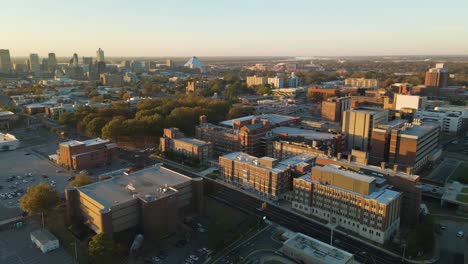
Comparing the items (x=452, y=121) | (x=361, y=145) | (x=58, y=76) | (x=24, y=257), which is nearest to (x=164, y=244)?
(x=24, y=257)

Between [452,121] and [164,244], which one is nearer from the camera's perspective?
[164,244]

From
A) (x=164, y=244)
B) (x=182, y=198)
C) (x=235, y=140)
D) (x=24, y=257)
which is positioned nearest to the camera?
(x=24, y=257)

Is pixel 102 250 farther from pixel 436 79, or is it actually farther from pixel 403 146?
pixel 436 79

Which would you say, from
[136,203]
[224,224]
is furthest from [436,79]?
[136,203]

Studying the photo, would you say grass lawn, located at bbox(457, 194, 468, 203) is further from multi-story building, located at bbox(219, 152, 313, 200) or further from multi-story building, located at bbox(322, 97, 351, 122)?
multi-story building, located at bbox(322, 97, 351, 122)

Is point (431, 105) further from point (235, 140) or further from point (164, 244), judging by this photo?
point (164, 244)

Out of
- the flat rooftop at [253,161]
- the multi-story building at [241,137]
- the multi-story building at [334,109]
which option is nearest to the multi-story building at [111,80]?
the multi-story building at [334,109]

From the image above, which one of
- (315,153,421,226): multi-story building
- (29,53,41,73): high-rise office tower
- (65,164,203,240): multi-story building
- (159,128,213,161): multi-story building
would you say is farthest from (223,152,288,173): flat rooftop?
(29,53,41,73): high-rise office tower
